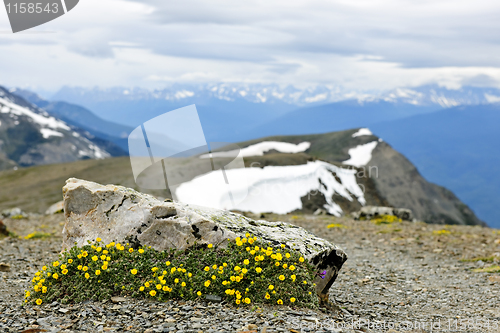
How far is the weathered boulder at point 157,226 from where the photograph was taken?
410 inches

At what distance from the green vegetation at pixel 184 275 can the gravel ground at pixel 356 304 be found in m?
0.31

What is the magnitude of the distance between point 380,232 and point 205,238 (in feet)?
60.1

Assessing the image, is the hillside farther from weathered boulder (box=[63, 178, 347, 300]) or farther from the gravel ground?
weathered boulder (box=[63, 178, 347, 300])

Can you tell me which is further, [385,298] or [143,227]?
[385,298]

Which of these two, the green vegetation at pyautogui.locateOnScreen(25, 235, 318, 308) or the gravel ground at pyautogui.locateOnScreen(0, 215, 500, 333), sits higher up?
the green vegetation at pyautogui.locateOnScreen(25, 235, 318, 308)

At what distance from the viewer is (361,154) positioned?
138 m

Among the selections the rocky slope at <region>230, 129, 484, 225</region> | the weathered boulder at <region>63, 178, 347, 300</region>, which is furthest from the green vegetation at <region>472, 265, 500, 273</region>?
the rocky slope at <region>230, 129, 484, 225</region>

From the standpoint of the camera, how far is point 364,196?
9088cm

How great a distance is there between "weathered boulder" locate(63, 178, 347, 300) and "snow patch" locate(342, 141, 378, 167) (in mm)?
119371

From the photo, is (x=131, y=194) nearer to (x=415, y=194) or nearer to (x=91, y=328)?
(x=91, y=328)

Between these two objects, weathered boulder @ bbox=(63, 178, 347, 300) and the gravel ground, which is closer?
the gravel ground

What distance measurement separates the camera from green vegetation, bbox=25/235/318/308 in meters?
9.38

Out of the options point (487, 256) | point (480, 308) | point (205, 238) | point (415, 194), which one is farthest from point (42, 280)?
point (415, 194)

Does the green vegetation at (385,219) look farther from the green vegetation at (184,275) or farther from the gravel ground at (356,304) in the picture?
the green vegetation at (184,275)
